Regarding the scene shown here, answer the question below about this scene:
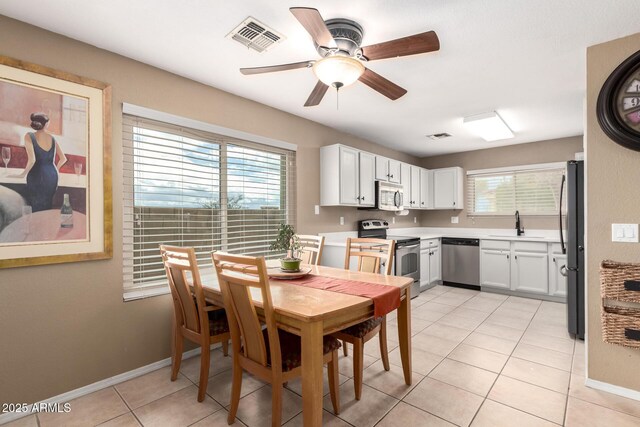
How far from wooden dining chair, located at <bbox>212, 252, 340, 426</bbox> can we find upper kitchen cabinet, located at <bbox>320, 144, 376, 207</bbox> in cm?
226

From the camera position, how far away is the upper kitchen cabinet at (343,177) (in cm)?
390

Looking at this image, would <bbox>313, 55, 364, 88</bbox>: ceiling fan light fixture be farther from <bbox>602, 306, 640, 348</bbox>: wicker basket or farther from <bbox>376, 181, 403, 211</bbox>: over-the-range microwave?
<bbox>376, 181, 403, 211</bbox>: over-the-range microwave

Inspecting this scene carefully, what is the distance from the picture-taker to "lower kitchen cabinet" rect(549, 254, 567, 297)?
4238 mm

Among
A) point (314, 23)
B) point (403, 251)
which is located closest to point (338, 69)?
point (314, 23)

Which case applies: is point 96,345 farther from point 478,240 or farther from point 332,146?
point 478,240

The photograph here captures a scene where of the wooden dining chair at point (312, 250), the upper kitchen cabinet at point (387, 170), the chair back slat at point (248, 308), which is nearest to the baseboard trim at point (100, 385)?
the chair back slat at point (248, 308)

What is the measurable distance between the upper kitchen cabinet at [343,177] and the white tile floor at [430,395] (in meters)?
1.75

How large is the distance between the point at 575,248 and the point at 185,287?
137 inches

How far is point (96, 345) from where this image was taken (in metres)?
2.26

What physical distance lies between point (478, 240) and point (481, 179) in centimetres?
124

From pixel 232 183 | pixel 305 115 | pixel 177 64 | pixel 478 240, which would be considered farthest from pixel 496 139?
pixel 177 64

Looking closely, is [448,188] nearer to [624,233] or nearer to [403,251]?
[403,251]

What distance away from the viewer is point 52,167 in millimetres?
2070

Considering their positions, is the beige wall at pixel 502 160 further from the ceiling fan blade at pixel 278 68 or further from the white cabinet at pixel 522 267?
the ceiling fan blade at pixel 278 68
